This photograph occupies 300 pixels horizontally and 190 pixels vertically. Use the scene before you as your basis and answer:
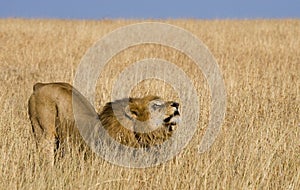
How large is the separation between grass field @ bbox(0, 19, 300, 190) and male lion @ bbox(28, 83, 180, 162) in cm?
21

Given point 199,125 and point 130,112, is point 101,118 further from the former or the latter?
point 199,125

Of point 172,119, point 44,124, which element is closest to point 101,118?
point 44,124

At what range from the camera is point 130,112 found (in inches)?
171

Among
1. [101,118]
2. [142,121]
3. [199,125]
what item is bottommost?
[142,121]

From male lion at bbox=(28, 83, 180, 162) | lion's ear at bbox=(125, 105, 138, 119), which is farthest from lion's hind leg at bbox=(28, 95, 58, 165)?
lion's ear at bbox=(125, 105, 138, 119)

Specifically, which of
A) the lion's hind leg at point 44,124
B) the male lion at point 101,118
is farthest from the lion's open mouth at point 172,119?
the lion's hind leg at point 44,124

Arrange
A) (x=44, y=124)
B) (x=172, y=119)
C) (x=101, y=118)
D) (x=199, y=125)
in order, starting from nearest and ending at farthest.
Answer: (x=172, y=119), (x=101, y=118), (x=44, y=124), (x=199, y=125)

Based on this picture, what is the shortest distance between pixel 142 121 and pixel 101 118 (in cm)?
42

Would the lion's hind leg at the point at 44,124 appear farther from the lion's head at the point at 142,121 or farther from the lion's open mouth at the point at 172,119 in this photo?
the lion's open mouth at the point at 172,119

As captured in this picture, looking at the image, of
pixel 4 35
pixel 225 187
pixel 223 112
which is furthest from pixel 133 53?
pixel 225 187

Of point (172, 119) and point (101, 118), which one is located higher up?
point (101, 118)

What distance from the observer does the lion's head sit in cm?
429

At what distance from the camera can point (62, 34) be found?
55.2 feet

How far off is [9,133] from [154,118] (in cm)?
135
